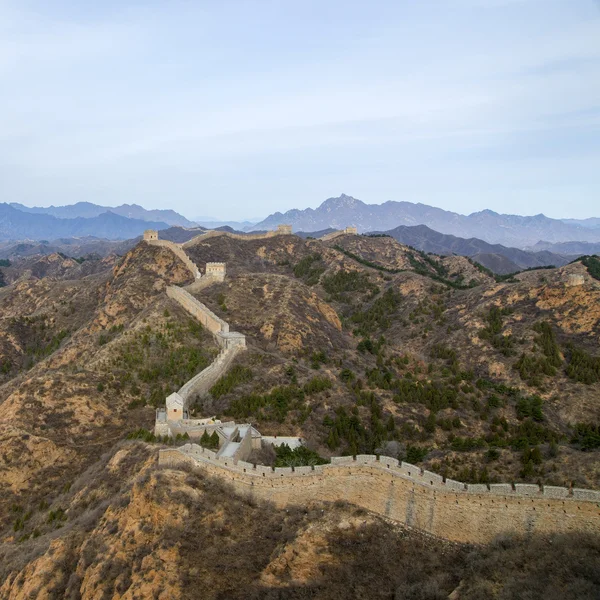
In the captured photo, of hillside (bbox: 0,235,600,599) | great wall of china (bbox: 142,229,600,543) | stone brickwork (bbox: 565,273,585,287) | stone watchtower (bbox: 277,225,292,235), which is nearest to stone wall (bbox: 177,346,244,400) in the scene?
hillside (bbox: 0,235,600,599)

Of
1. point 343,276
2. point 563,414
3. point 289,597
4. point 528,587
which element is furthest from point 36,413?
point 343,276

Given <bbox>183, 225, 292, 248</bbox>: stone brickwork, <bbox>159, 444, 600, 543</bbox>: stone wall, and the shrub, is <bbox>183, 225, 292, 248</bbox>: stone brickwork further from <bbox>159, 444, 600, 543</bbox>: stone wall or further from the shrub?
<bbox>159, 444, 600, 543</bbox>: stone wall

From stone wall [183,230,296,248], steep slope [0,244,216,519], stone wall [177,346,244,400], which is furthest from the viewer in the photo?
stone wall [183,230,296,248]

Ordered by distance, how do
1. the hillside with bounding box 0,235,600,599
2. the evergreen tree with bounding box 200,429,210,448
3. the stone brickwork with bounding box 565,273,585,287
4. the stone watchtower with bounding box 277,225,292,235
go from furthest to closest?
the stone watchtower with bounding box 277,225,292,235
the stone brickwork with bounding box 565,273,585,287
the evergreen tree with bounding box 200,429,210,448
the hillside with bounding box 0,235,600,599

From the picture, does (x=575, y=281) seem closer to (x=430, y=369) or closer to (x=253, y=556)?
(x=430, y=369)

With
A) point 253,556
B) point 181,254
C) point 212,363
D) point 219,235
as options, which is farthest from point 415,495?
point 219,235

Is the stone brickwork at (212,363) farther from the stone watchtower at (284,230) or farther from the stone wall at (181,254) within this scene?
the stone watchtower at (284,230)
